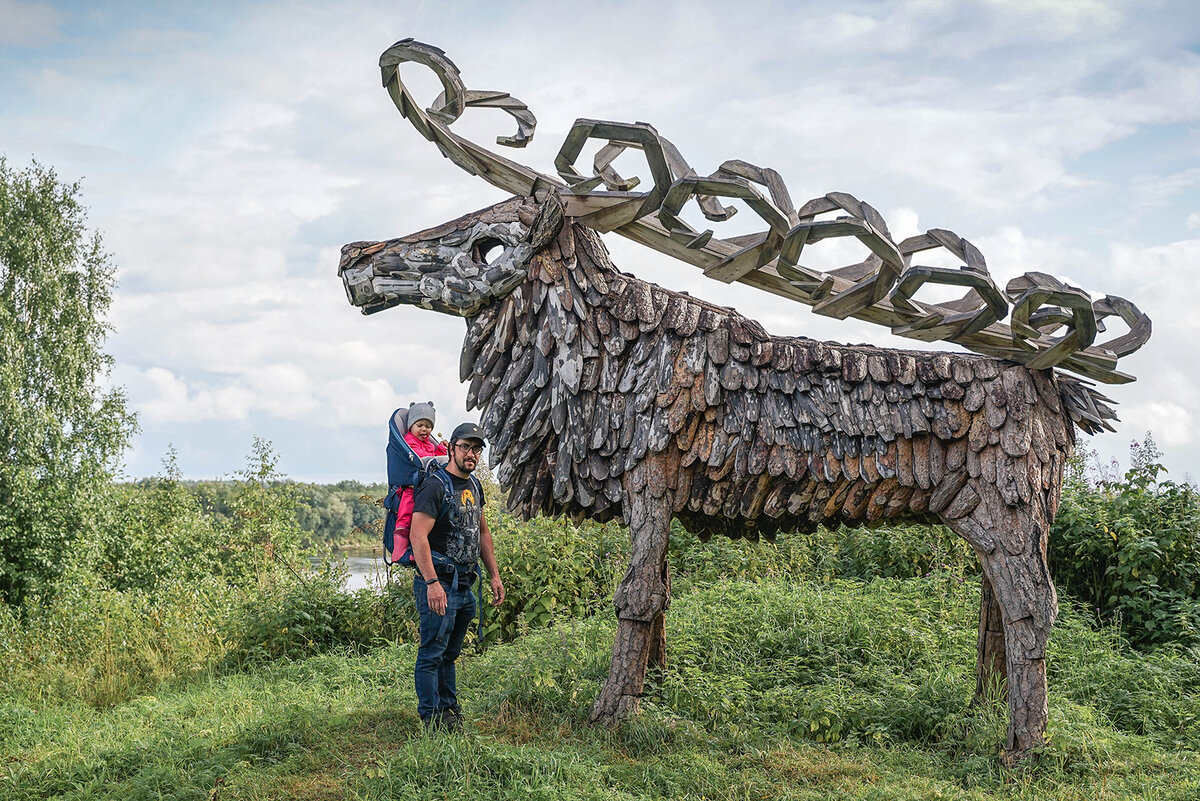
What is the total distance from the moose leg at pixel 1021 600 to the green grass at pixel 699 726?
17cm

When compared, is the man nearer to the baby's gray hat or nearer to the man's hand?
the man's hand

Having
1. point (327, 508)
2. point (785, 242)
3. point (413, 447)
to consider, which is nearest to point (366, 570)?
point (413, 447)

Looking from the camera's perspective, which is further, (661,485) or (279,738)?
(279,738)

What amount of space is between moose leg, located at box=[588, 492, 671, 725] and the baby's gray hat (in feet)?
4.21

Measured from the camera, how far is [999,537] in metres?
4.48

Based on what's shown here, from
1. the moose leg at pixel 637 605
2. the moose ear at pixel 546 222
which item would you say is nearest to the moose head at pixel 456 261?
the moose ear at pixel 546 222

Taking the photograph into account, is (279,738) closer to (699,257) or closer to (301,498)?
(699,257)

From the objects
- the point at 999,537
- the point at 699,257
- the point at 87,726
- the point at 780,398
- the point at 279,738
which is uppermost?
the point at 699,257

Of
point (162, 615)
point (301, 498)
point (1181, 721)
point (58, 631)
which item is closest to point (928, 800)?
point (1181, 721)

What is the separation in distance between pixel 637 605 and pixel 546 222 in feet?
6.64

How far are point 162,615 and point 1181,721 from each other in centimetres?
837

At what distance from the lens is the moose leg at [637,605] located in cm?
445

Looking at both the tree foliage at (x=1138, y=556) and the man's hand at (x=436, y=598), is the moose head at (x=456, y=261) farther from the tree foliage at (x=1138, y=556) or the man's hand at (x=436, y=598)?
the tree foliage at (x=1138, y=556)

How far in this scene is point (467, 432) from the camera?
471cm
